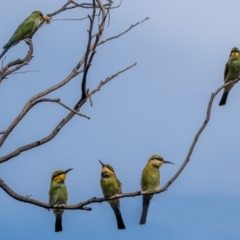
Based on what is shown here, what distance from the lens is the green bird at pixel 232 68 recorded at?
7840mm

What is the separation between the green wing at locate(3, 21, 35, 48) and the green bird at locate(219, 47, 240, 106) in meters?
2.44

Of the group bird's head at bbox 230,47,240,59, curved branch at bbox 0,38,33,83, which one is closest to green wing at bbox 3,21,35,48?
curved branch at bbox 0,38,33,83

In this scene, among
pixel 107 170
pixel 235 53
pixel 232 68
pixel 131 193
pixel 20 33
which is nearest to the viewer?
pixel 131 193

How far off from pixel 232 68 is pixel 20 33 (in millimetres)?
2563

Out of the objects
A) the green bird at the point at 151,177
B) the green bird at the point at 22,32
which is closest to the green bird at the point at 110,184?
the green bird at the point at 151,177

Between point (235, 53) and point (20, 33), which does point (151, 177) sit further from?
point (235, 53)

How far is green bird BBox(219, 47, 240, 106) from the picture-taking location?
7840mm

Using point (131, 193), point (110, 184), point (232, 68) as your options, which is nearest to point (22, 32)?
point (110, 184)

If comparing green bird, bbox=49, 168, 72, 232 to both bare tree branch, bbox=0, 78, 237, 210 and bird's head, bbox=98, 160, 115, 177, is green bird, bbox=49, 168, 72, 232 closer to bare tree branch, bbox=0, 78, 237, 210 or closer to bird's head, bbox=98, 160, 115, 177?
bird's head, bbox=98, 160, 115, 177

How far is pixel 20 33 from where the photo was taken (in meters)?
6.41

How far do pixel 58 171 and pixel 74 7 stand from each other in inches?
59.9

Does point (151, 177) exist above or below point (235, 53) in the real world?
below

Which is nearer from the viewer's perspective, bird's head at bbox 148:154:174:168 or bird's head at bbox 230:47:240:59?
bird's head at bbox 148:154:174:168

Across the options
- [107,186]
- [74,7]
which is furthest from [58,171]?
[74,7]
